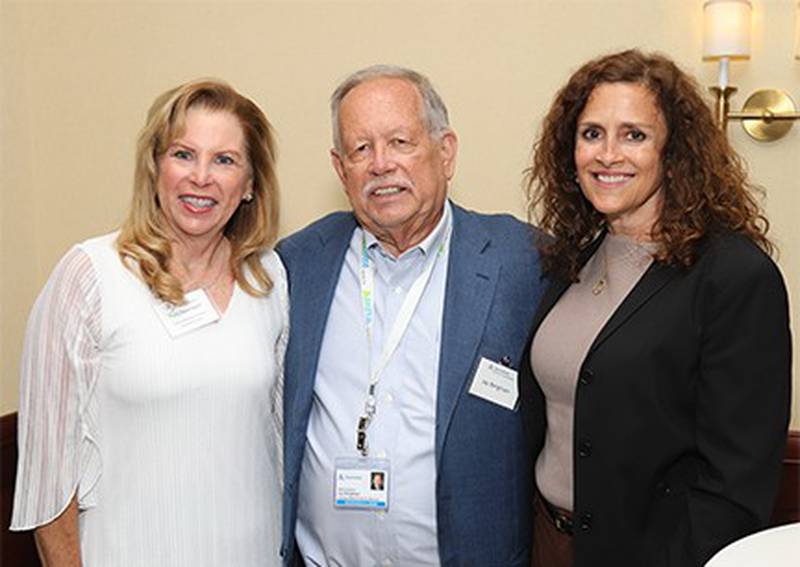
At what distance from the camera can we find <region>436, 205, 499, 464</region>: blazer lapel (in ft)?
6.88

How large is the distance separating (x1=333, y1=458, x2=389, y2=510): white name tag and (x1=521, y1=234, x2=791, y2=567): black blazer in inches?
18.2

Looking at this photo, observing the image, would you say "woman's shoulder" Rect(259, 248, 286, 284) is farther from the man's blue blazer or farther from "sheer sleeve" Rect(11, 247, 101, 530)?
"sheer sleeve" Rect(11, 247, 101, 530)

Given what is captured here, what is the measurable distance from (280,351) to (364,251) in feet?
1.12

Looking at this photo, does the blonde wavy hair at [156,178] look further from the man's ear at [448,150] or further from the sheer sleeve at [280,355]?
the man's ear at [448,150]

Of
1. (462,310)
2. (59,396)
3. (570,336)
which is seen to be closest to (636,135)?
(570,336)

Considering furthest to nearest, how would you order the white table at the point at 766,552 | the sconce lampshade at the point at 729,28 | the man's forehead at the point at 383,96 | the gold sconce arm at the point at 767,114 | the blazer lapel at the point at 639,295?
the gold sconce arm at the point at 767,114
the sconce lampshade at the point at 729,28
the man's forehead at the point at 383,96
the blazer lapel at the point at 639,295
the white table at the point at 766,552

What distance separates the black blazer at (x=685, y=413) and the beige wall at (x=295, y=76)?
1.22m

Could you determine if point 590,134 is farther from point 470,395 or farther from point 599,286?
point 470,395

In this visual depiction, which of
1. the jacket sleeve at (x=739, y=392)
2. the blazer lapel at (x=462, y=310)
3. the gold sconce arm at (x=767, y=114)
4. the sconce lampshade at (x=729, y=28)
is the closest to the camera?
the jacket sleeve at (x=739, y=392)

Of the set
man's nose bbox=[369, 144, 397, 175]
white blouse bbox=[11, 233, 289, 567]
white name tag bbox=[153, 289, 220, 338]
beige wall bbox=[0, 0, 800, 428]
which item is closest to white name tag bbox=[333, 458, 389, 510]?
white blouse bbox=[11, 233, 289, 567]

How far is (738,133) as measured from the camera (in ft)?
9.34

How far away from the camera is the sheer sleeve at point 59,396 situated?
194cm

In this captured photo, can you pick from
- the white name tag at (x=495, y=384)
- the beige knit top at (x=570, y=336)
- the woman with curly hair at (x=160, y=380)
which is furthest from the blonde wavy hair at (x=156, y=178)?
the beige knit top at (x=570, y=336)

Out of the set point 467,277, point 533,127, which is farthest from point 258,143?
point 533,127
